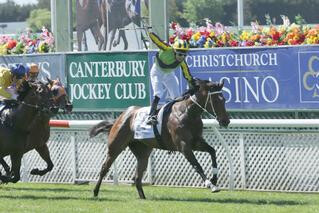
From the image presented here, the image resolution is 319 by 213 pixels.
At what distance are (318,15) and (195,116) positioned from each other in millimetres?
19904

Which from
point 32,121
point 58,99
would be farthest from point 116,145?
point 32,121

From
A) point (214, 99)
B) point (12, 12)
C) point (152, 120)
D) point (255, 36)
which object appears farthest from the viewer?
point (12, 12)

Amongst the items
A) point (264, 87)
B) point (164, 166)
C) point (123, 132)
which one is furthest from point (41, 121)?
point (264, 87)

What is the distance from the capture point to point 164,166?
1344 centimetres

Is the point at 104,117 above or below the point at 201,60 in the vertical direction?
below

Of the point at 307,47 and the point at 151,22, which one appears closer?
the point at 307,47

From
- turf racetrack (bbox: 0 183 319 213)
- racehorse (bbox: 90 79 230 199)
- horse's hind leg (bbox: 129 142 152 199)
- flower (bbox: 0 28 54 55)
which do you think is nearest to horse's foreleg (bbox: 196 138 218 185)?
racehorse (bbox: 90 79 230 199)

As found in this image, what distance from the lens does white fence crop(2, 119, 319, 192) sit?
12.1 meters

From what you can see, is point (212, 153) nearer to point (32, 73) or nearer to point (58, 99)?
point (58, 99)

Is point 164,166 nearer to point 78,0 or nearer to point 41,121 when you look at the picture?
point 41,121

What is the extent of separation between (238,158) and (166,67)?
1.77 metres

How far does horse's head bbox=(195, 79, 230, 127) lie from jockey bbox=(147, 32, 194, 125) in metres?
0.23

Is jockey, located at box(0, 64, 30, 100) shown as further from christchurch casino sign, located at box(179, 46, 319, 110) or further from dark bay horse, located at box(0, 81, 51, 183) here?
christchurch casino sign, located at box(179, 46, 319, 110)

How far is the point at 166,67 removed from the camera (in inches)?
467
